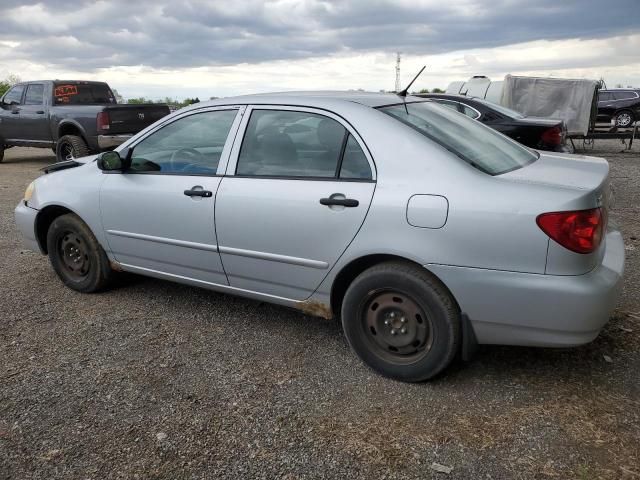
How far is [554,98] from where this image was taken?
15039 millimetres

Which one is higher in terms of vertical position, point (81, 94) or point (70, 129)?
point (81, 94)

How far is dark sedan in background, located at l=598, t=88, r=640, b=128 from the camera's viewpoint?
21094 millimetres

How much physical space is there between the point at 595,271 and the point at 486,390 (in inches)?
33.0

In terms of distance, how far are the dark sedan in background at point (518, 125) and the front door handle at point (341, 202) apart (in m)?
5.17

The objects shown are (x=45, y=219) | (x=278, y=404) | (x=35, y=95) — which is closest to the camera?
(x=278, y=404)

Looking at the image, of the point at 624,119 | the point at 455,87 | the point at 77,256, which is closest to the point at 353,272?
the point at 77,256

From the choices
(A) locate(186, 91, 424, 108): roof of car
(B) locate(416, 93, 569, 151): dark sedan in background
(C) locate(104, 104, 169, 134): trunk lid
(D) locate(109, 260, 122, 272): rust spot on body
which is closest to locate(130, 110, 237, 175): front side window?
(A) locate(186, 91, 424, 108): roof of car

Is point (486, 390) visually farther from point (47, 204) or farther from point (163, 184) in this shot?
point (47, 204)

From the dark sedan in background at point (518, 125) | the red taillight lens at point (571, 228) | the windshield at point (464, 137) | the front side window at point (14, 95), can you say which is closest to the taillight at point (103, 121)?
the front side window at point (14, 95)

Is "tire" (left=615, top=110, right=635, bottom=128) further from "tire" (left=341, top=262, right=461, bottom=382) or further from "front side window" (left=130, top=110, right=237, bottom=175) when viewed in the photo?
"tire" (left=341, top=262, right=461, bottom=382)

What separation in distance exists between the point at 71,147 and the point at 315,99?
9.62 meters

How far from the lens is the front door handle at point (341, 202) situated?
306cm

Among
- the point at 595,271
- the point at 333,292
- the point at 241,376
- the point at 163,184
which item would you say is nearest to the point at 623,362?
the point at 595,271

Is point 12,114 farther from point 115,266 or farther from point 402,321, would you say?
point 402,321
